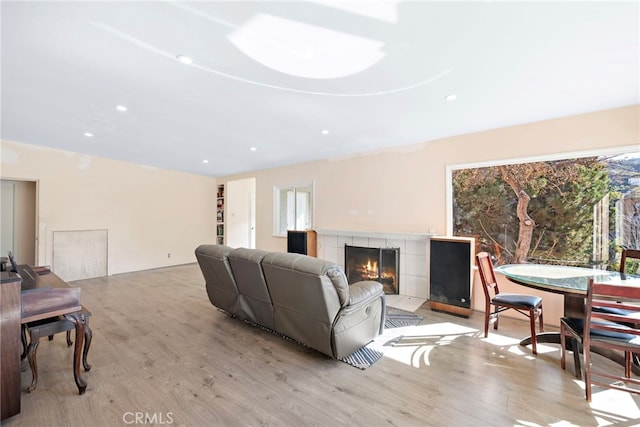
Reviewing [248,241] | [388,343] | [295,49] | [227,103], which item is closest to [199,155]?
[227,103]

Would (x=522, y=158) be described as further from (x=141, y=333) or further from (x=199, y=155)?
(x=199, y=155)

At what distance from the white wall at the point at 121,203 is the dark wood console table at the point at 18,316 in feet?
14.1

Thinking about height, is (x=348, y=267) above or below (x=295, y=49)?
below

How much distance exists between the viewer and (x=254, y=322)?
2.98 meters

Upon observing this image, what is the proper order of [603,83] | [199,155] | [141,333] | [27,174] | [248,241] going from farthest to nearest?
[248,241] → [199,155] → [27,174] → [141,333] → [603,83]

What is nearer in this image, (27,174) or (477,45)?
(477,45)

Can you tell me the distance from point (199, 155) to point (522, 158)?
17.4 ft

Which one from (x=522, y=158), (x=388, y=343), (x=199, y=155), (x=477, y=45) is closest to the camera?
(x=477, y=45)

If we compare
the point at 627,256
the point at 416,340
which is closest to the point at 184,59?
the point at 416,340

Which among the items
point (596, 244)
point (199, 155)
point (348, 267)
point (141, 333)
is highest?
point (199, 155)

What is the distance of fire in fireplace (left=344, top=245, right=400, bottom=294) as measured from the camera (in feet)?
14.1

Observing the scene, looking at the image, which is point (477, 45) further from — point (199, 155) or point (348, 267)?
point (199, 155)

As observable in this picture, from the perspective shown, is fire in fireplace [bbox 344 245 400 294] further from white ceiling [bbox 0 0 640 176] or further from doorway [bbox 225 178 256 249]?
doorway [bbox 225 178 256 249]

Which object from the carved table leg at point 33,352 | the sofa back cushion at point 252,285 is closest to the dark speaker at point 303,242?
the sofa back cushion at point 252,285
